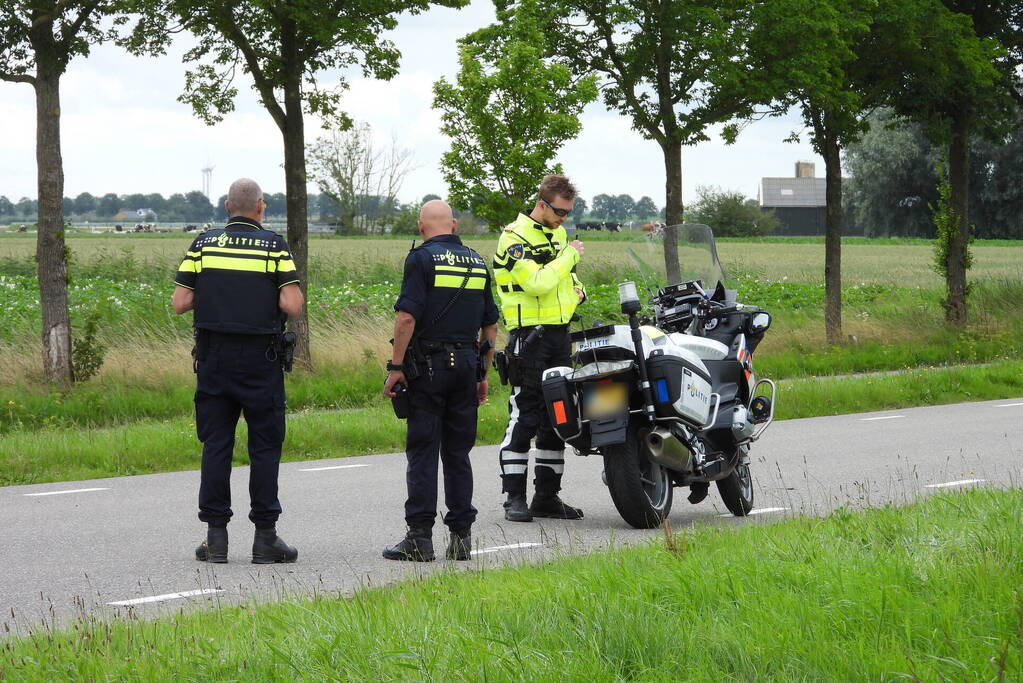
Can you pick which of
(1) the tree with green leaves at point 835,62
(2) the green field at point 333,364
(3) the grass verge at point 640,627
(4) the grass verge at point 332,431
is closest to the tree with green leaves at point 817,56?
(1) the tree with green leaves at point 835,62

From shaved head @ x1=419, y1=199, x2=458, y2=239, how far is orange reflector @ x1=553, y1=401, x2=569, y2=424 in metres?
1.16

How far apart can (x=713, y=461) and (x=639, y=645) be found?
11.3ft

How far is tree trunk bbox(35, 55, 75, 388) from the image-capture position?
13680 mm

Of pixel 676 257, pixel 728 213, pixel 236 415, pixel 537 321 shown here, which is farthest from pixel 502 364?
pixel 728 213

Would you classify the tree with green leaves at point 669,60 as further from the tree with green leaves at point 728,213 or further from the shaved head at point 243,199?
the tree with green leaves at point 728,213

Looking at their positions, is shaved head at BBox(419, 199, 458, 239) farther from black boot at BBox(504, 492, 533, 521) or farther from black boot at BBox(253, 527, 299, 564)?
black boot at BBox(504, 492, 533, 521)

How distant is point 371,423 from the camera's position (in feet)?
39.9

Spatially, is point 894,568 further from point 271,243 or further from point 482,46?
point 482,46

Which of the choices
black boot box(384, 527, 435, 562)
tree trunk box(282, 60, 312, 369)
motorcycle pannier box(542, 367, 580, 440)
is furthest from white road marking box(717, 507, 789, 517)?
tree trunk box(282, 60, 312, 369)

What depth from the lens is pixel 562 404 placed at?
7.20 m

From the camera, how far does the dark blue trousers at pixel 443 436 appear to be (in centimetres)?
Answer: 667

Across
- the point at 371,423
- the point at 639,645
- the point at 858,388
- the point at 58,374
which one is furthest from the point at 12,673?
the point at 858,388

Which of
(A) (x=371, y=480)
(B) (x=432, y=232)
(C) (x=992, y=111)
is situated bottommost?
(A) (x=371, y=480)

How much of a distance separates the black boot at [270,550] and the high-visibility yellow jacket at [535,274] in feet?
6.32
